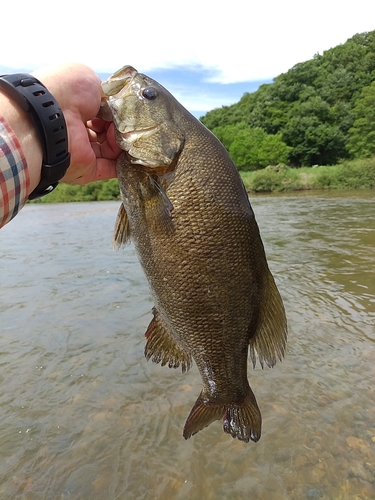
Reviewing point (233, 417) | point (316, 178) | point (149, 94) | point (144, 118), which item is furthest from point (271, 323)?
point (316, 178)

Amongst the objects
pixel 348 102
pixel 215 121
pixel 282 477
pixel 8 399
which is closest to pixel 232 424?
pixel 282 477

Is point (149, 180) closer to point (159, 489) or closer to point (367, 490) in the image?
point (159, 489)

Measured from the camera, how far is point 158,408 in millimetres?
4488

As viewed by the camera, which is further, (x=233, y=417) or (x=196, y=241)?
(x=233, y=417)

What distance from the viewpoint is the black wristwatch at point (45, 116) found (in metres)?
1.92

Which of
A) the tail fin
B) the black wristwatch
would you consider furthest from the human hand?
the tail fin

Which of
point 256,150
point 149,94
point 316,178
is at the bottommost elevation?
point 316,178

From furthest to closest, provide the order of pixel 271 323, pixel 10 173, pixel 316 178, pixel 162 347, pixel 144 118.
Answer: pixel 316 178
pixel 162 347
pixel 271 323
pixel 144 118
pixel 10 173

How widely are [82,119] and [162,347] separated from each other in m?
1.54

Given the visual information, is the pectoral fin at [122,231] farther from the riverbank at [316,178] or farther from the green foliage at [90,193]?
the green foliage at [90,193]

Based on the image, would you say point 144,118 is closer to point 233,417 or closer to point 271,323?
point 271,323

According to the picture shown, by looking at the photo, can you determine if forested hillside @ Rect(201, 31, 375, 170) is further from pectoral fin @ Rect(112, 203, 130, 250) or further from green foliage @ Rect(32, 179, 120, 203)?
pectoral fin @ Rect(112, 203, 130, 250)

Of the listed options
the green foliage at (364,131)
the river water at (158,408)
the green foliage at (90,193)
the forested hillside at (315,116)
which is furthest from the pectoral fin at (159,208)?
the forested hillside at (315,116)

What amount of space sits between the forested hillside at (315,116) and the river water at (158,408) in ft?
166
